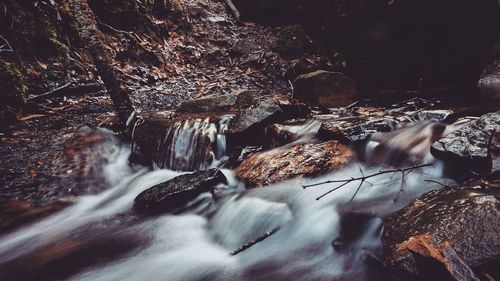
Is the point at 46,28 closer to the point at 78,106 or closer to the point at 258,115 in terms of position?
the point at 78,106

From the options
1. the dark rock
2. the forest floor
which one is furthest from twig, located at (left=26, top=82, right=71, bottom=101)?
the dark rock

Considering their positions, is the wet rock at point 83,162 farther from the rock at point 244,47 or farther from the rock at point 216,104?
the rock at point 244,47

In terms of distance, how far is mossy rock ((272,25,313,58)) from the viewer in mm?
8453

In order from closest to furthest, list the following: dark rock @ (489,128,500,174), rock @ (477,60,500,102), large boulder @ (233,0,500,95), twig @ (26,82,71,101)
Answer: dark rock @ (489,128,500,174) → twig @ (26,82,71,101) → large boulder @ (233,0,500,95) → rock @ (477,60,500,102)

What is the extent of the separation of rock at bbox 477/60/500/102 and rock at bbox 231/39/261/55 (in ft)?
16.6

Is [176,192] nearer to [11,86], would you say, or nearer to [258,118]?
[258,118]

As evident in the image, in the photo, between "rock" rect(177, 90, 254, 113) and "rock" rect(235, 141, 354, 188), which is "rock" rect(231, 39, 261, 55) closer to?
"rock" rect(177, 90, 254, 113)

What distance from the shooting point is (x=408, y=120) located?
4.58 metres

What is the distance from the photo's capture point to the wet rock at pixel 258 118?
4789 mm

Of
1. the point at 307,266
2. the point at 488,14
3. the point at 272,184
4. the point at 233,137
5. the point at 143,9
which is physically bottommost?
the point at 307,266

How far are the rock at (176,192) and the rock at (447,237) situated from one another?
2.13 metres

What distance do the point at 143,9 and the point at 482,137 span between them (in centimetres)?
786

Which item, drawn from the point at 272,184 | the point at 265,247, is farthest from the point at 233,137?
the point at 265,247

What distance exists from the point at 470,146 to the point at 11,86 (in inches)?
226
